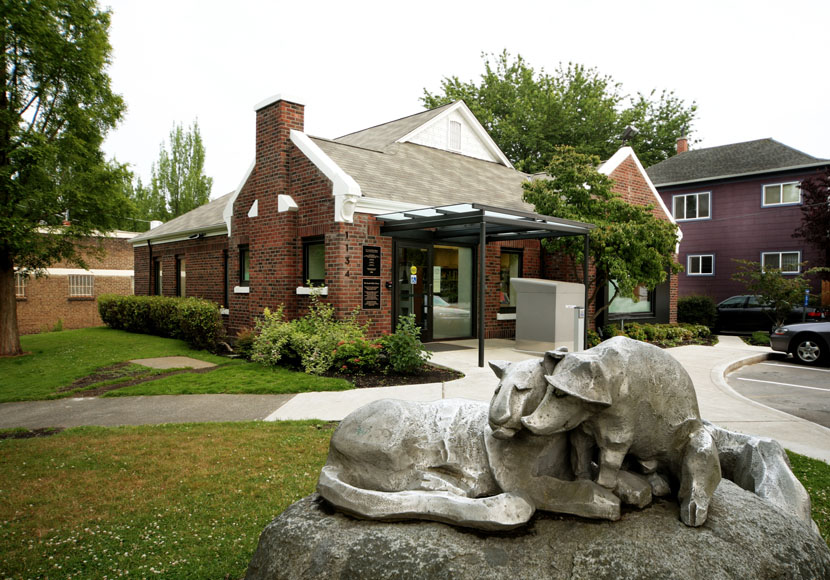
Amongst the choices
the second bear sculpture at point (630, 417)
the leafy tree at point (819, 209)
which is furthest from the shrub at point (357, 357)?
the leafy tree at point (819, 209)

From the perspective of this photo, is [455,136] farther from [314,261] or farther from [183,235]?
[183,235]

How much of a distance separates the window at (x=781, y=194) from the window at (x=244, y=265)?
2211 centimetres

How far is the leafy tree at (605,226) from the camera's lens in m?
12.8

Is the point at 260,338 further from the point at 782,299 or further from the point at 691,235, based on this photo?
the point at 691,235

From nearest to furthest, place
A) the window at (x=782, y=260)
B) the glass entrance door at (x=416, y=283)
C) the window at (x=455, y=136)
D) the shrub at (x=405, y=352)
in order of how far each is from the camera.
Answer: the shrub at (x=405, y=352) < the glass entrance door at (x=416, y=283) < the window at (x=455, y=136) < the window at (x=782, y=260)

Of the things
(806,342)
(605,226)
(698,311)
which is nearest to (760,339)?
(698,311)

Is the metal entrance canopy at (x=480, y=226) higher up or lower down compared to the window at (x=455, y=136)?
lower down

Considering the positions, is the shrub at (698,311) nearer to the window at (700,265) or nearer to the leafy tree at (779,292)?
the leafy tree at (779,292)

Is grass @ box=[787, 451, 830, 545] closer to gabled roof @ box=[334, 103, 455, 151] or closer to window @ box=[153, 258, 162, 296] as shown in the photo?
gabled roof @ box=[334, 103, 455, 151]

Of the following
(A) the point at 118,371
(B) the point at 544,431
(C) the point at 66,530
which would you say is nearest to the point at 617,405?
(B) the point at 544,431

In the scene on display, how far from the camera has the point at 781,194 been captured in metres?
22.8

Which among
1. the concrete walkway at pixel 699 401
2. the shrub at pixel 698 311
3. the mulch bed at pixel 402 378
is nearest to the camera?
the concrete walkway at pixel 699 401

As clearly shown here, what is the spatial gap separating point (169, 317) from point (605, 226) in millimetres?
12726

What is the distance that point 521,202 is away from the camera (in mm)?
15797
